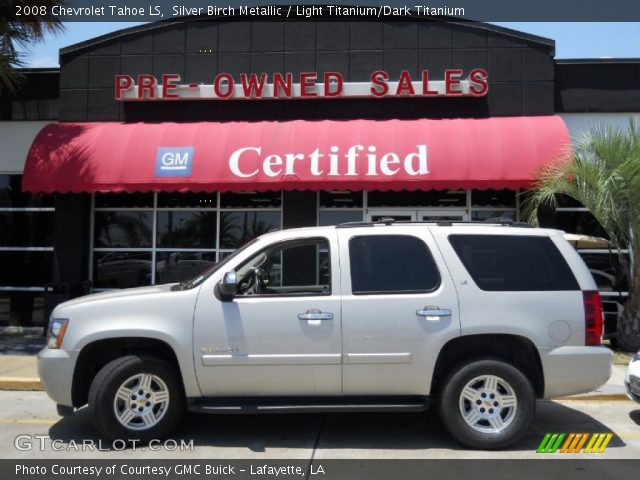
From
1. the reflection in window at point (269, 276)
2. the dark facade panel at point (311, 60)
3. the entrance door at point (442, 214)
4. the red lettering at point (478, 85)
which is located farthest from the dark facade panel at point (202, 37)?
the reflection in window at point (269, 276)

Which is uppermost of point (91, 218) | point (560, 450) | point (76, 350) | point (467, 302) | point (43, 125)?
point (43, 125)

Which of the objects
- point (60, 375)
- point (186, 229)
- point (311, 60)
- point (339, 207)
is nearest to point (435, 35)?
point (311, 60)

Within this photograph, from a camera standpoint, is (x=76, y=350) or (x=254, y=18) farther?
(x=254, y=18)

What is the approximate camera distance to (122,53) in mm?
12727

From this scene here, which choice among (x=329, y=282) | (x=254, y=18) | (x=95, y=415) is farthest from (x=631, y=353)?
(x=254, y=18)

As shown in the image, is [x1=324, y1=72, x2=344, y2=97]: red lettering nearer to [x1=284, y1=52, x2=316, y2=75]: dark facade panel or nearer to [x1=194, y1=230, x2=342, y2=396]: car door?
[x1=284, y1=52, x2=316, y2=75]: dark facade panel

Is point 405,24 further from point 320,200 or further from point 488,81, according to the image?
point 320,200

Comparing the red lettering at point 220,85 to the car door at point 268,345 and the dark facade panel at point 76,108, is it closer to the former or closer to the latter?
the dark facade panel at point 76,108

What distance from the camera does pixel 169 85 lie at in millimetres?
12273

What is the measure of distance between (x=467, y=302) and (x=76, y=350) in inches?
140

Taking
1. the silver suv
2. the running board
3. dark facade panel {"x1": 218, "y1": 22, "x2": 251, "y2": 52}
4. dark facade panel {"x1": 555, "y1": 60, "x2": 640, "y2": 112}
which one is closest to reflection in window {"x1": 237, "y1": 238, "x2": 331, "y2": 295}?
the silver suv

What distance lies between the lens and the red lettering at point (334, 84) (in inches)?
470

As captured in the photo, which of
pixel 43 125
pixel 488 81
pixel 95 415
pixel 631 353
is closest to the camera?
pixel 95 415

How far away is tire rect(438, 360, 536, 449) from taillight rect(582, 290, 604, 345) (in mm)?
711
